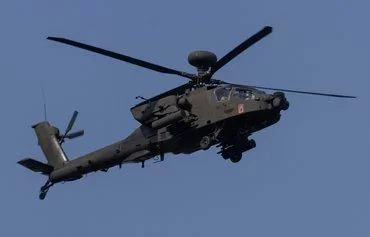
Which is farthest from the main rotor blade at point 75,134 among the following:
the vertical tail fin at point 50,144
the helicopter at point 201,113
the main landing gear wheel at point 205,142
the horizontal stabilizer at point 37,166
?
the main landing gear wheel at point 205,142

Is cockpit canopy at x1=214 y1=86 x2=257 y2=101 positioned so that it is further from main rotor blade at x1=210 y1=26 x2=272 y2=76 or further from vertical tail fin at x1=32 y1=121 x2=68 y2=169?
vertical tail fin at x1=32 y1=121 x2=68 y2=169

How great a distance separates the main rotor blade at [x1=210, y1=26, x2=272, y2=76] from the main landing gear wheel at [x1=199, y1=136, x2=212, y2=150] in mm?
2898

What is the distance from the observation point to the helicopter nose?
3316cm

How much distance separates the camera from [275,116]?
111 ft

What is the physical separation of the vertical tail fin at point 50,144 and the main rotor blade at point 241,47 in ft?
30.4

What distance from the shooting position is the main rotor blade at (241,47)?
33375mm

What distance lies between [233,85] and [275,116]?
7.43 ft

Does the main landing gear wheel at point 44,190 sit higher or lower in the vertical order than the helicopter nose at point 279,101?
lower

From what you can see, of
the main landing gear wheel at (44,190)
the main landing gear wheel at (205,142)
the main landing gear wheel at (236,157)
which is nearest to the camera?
the main landing gear wheel at (205,142)

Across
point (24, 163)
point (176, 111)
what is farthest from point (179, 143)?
point (24, 163)

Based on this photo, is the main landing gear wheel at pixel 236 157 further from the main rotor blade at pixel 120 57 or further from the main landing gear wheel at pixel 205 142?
the main rotor blade at pixel 120 57

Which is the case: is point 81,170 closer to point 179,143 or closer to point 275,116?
point 179,143

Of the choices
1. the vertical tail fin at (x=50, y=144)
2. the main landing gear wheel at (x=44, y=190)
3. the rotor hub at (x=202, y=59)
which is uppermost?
the rotor hub at (x=202, y=59)

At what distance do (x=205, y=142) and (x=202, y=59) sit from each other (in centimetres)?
325
